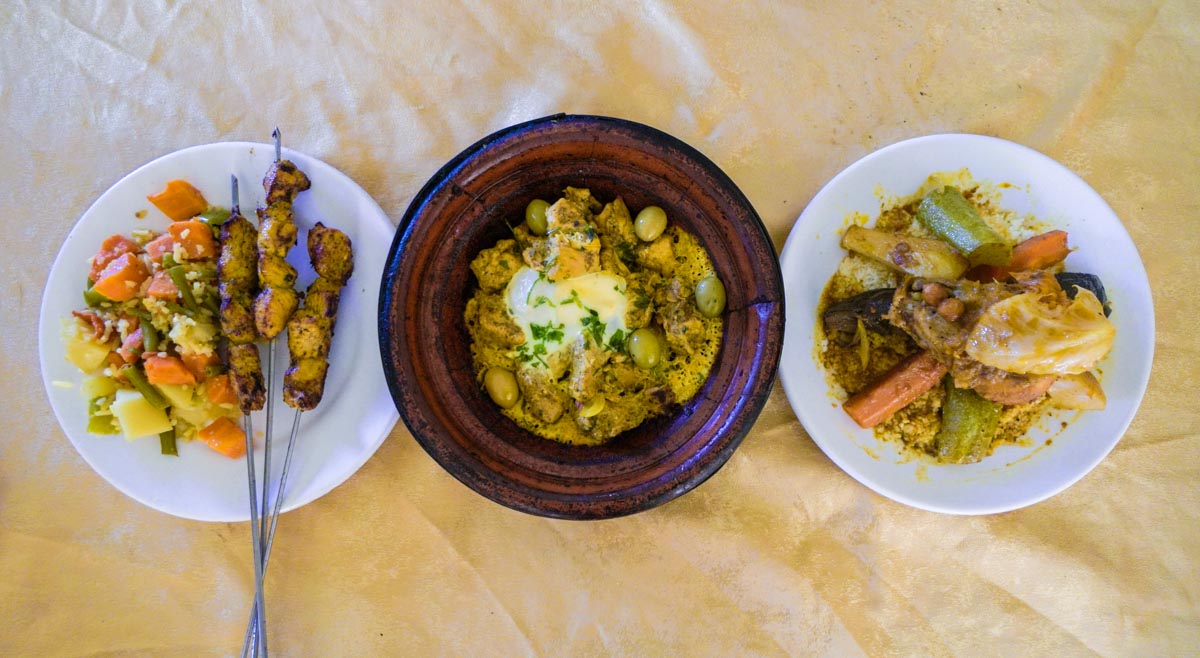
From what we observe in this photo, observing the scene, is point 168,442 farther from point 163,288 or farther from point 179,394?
point 163,288

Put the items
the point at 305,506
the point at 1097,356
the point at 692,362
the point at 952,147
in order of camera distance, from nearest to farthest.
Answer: the point at 1097,356, the point at 692,362, the point at 952,147, the point at 305,506

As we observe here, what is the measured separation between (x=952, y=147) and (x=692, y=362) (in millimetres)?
1176

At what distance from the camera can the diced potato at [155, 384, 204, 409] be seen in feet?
7.03

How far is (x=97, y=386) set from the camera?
86.3 inches

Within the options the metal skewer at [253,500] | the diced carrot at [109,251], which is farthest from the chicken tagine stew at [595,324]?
the diced carrot at [109,251]

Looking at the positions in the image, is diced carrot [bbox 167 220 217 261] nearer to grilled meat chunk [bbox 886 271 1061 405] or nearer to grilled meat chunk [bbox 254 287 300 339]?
grilled meat chunk [bbox 254 287 300 339]

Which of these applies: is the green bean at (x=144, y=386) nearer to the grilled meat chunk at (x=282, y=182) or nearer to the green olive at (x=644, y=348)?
the grilled meat chunk at (x=282, y=182)

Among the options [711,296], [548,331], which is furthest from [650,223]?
[548,331]

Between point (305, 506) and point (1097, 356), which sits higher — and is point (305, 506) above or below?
below

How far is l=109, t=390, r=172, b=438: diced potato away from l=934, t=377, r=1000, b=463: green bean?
8.48 feet

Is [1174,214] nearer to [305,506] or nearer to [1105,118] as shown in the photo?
[1105,118]

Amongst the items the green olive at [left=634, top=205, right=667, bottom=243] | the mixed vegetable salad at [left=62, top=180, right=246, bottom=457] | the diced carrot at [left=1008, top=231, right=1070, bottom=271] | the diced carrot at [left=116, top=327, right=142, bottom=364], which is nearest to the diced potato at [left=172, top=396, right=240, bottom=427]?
the mixed vegetable salad at [left=62, top=180, right=246, bottom=457]

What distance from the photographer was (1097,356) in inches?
76.1

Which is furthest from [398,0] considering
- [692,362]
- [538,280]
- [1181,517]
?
[1181,517]
